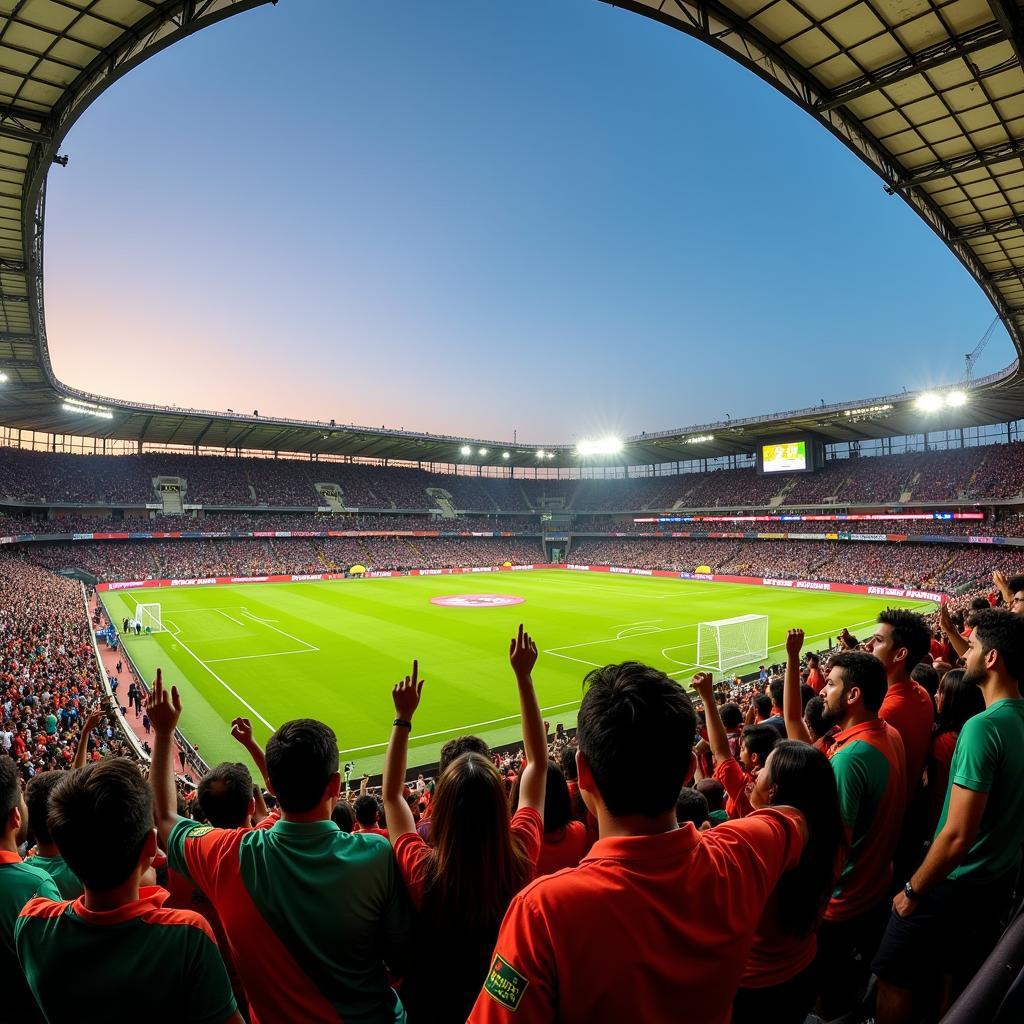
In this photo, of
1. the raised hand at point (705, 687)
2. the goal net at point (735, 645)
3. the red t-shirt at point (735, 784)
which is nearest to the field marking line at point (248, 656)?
the goal net at point (735, 645)

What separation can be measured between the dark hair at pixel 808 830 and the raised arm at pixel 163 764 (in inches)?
118

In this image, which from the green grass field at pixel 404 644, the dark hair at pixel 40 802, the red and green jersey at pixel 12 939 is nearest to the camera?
the red and green jersey at pixel 12 939

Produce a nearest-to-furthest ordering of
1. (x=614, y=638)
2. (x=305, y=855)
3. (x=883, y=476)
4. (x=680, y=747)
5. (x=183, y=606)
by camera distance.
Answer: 1. (x=680, y=747)
2. (x=305, y=855)
3. (x=614, y=638)
4. (x=183, y=606)
5. (x=883, y=476)

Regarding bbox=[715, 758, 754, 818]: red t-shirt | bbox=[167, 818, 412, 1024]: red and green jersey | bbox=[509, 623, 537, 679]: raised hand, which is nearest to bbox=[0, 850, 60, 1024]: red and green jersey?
bbox=[167, 818, 412, 1024]: red and green jersey

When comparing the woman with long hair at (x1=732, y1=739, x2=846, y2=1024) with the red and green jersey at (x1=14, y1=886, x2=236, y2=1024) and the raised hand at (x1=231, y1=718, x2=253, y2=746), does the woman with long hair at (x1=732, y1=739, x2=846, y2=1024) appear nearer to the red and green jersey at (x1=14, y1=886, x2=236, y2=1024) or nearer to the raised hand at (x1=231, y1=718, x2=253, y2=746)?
the red and green jersey at (x1=14, y1=886, x2=236, y2=1024)

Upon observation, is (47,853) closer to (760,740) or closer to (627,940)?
(627,940)

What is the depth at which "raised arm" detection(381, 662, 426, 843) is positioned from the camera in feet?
10.2

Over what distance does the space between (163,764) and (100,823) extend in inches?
42.2

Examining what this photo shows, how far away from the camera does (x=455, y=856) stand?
271cm

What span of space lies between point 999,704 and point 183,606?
1860 inches

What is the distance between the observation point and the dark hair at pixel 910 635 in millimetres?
4852

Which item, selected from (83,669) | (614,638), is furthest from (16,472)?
(614,638)

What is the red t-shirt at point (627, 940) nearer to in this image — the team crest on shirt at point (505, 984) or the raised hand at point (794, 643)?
the team crest on shirt at point (505, 984)

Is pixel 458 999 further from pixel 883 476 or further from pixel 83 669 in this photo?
pixel 883 476
